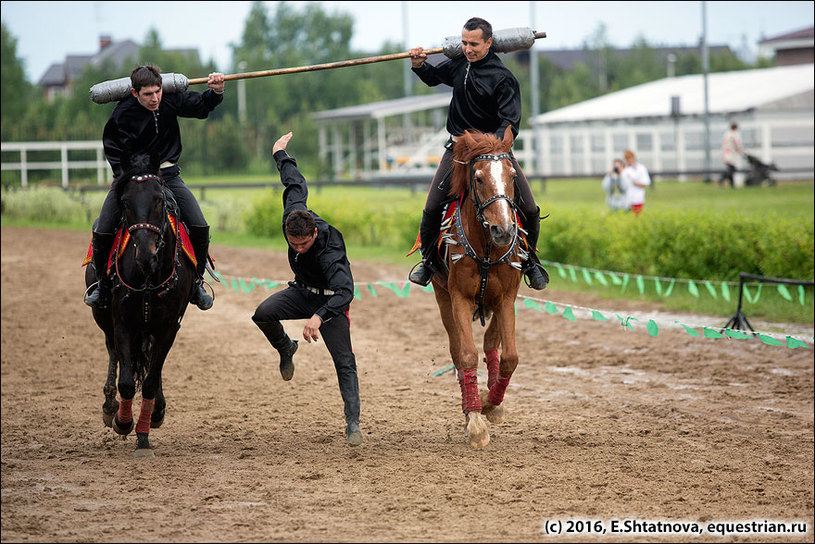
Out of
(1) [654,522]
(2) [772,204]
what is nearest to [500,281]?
(1) [654,522]

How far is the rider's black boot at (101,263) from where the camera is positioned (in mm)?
7609

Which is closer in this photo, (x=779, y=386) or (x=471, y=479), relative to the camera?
(x=471, y=479)

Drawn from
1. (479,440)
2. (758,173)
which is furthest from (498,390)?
(758,173)

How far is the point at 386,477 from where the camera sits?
705cm

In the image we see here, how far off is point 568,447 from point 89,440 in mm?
4115

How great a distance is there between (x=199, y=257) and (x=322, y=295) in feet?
3.72

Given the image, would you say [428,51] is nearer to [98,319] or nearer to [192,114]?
[192,114]

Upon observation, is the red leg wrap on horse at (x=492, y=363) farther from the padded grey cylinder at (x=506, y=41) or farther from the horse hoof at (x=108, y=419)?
the horse hoof at (x=108, y=419)

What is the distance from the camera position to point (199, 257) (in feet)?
26.7

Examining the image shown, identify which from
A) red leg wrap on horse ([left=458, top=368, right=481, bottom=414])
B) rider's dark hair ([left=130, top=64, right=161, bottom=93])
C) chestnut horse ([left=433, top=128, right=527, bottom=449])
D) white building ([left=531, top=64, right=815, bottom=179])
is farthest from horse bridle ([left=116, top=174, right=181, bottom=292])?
white building ([left=531, top=64, right=815, bottom=179])

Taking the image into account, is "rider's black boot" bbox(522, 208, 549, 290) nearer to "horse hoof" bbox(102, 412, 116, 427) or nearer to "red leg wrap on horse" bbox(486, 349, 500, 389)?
"red leg wrap on horse" bbox(486, 349, 500, 389)

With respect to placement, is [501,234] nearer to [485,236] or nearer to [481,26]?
[485,236]

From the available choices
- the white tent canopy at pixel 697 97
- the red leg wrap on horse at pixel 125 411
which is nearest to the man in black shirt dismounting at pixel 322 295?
the red leg wrap on horse at pixel 125 411

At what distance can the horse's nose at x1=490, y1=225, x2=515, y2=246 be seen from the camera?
6.88 metres
